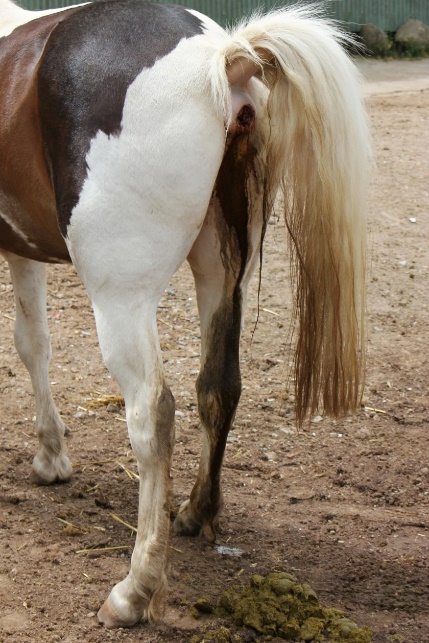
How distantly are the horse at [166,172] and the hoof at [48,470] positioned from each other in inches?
41.4

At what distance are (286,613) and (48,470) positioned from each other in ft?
4.62

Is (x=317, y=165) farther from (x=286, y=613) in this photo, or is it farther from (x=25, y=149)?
(x=286, y=613)

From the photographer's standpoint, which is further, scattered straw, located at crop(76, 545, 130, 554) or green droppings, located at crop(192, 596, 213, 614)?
scattered straw, located at crop(76, 545, 130, 554)

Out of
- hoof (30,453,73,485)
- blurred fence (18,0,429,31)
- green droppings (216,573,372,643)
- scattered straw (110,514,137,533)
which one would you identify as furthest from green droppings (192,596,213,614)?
blurred fence (18,0,429,31)

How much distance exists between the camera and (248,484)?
4.07 m

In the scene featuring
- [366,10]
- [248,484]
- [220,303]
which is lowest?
[248,484]

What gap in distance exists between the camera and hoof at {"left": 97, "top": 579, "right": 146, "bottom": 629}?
9.71 ft

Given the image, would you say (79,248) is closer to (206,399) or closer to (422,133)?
(206,399)

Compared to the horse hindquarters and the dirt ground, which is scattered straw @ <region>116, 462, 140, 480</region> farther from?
the horse hindquarters

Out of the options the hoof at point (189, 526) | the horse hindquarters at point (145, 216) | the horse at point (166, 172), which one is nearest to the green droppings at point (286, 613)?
the horse at point (166, 172)

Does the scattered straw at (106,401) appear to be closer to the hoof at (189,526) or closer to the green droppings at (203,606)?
the hoof at (189,526)

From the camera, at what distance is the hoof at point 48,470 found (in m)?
3.98

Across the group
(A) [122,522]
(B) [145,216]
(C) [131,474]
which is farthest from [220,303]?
(C) [131,474]

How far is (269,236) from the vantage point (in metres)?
6.85
